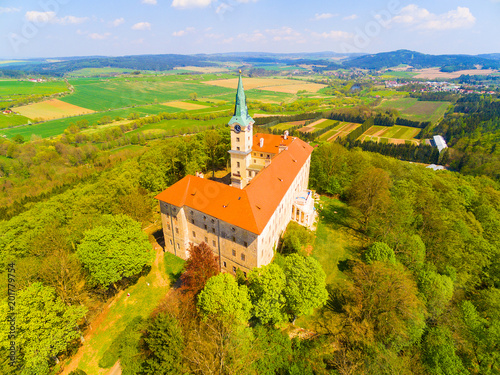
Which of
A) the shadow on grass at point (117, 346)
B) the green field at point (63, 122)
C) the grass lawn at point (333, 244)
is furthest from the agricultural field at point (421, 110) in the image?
the shadow on grass at point (117, 346)

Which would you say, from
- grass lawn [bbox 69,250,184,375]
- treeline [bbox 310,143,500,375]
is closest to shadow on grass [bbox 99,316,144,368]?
grass lawn [bbox 69,250,184,375]

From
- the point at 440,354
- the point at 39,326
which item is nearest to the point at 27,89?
the point at 39,326

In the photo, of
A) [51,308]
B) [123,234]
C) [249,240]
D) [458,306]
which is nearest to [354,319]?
[458,306]

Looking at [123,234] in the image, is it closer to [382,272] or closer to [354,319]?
[354,319]

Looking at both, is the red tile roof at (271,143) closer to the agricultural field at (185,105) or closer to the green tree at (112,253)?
the green tree at (112,253)

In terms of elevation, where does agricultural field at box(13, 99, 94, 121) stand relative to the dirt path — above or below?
above

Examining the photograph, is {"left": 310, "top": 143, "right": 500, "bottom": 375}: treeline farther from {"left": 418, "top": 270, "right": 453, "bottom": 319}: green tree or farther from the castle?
the castle
